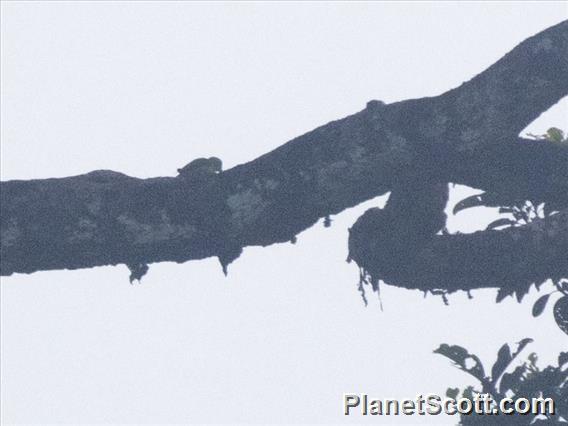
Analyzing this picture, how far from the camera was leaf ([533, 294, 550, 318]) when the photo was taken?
6836mm

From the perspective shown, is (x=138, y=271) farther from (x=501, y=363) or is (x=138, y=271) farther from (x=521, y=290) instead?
(x=501, y=363)

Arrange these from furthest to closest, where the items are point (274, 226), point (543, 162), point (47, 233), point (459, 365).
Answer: point (459, 365) → point (543, 162) → point (274, 226) → point (47, 233)

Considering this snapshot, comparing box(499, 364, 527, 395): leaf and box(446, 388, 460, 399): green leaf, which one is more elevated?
box(499, 364, 527, 395): leaf

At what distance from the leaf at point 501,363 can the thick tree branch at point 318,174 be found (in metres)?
2.56

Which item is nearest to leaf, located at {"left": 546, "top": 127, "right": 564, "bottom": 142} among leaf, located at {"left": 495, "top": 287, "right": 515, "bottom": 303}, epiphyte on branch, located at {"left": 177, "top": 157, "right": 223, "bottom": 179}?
leaf, located at {"left": 495, "top": 287, "right": 515, "bottom": 303}

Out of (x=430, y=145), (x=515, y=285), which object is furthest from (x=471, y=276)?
(x=430, y=145)

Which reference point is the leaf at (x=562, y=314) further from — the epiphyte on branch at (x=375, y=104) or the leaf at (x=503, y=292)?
the epiphyte on branch at (x=375, y=104)

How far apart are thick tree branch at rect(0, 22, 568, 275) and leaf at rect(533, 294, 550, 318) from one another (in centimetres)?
272

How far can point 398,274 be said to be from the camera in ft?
16.0

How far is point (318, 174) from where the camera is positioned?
425 cm

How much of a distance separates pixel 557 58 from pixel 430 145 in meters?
0.62

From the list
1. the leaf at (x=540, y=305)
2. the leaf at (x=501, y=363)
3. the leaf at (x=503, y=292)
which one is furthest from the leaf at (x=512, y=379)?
the leaf at (x=503, y=292)

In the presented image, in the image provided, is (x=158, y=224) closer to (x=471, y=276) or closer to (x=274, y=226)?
(x=274, y=226)

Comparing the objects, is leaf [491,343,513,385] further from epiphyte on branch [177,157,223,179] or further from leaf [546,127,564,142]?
epiphyte on branch [177,157,223,179]
